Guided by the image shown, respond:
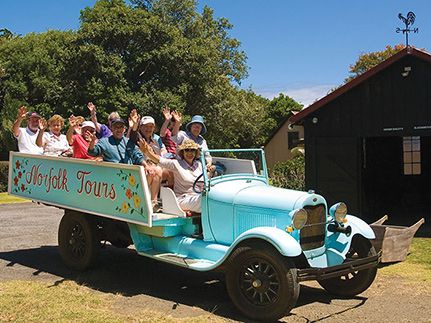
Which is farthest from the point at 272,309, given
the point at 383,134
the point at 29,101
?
the point at 29,101

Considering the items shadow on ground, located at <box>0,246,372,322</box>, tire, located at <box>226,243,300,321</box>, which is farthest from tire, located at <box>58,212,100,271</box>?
tire, located at <box>226,243,300,321</box>

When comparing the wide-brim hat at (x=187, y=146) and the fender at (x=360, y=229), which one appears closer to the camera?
the fender at (x=360, y=229)

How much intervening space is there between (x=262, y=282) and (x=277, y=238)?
1.65 feet

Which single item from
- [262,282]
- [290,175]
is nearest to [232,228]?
[262,282]

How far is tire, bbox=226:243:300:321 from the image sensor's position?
5.00m

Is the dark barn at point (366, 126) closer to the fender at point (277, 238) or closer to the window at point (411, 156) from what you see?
the window at point (411, 156)

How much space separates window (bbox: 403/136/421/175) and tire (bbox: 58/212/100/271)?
11.0 meters

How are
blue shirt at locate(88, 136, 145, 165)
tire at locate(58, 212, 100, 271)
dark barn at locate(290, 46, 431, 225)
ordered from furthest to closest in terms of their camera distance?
dark barn at locate(290, 46, 431, 225) → tire at locate(58, 212, 100, 271) → blue shirt at locate(88, 136, 145, 165)

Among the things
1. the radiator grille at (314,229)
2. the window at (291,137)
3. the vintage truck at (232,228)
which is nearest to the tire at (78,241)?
the vintage truck at (232,228)

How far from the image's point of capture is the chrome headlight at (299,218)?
5.35 metres

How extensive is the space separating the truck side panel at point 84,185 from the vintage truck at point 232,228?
0.01 m

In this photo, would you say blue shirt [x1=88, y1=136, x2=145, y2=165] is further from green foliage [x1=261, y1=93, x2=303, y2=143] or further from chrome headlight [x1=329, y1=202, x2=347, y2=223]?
green foliage [x1=261, y1=93, x2=303, y2=143]

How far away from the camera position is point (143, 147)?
6.61 meters

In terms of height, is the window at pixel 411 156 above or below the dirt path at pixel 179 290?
above
